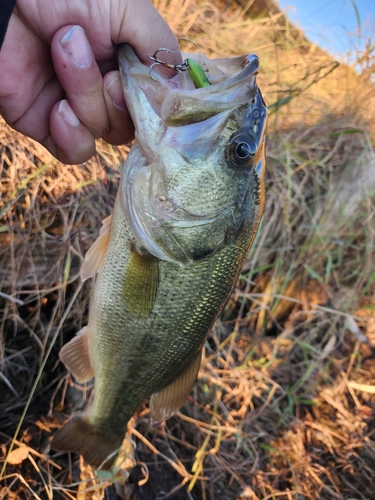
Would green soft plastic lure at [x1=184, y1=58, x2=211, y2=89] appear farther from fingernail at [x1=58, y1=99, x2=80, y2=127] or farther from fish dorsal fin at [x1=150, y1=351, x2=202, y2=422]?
fish dorsal fin at [x1=150, y1=351, x2=202, y2=422]

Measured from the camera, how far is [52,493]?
1931 millimetres

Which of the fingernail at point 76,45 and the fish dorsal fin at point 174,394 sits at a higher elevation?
the fingernail at point 76,45

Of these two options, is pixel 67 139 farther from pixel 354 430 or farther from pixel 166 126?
pixel 354 430

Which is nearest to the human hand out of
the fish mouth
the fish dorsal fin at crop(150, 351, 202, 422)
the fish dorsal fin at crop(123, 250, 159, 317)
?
the fish mouth

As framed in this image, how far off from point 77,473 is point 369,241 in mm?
2874

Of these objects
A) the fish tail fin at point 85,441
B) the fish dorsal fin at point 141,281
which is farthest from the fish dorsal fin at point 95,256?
the fish tail fin at point 85,441

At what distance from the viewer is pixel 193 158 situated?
3.67 ft

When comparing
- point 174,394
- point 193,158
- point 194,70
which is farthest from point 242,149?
point 174,394

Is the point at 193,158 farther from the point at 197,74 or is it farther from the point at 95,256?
the point at 95,256

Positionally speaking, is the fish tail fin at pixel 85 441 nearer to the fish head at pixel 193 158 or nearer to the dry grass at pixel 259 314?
the dry grass at pixel 259 314

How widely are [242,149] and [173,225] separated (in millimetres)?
316

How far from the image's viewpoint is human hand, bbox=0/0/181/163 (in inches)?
43.2

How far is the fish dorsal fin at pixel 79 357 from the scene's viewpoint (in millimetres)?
1435

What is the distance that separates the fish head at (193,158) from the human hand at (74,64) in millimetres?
89
